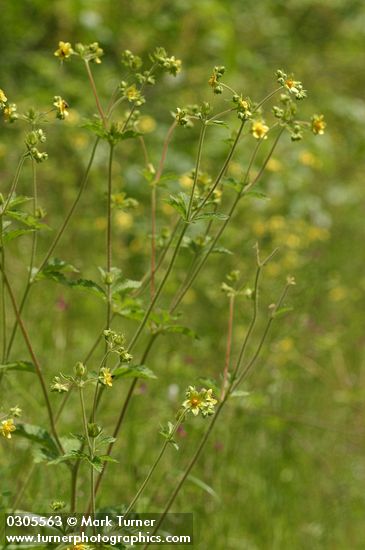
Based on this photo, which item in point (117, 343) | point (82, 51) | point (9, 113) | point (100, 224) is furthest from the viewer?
point (100, 224)

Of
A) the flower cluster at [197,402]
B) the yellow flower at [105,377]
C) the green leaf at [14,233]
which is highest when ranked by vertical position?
the green leaf at [14,233]

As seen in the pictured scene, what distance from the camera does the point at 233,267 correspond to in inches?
128

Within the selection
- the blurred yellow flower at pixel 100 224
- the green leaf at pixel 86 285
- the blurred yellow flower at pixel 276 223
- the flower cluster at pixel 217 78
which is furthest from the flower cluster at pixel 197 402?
the blurred yellow flower at pixel 100 224

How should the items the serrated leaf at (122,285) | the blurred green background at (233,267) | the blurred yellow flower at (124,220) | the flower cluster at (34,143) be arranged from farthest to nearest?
the blurred yellow flower at (124,220) < the blurred green background at (233,267) < the serrated leaf at (122,285) < the flower cluster at (34,143)

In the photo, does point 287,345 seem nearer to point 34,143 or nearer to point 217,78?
point 217,78

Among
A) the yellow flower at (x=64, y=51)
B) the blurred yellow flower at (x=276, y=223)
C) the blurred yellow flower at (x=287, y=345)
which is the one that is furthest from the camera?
the blurred yellow flower at (x=276, y=223)

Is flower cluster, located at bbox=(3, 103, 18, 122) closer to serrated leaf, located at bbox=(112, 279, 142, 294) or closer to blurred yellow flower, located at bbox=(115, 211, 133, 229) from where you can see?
serrated leaf, located at bbox=(112, 279, 142, 294)

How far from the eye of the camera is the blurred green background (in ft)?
8.25

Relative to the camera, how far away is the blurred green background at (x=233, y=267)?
8.25ft

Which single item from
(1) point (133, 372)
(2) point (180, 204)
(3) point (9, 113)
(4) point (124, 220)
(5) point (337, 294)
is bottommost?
(1) point (133, 372)

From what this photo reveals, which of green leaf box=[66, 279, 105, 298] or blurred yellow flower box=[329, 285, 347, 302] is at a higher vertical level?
blurred yellow flower box=[329, 285, 347, 302]

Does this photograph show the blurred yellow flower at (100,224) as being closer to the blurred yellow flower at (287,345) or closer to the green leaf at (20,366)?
the blurred yellow flower at (287,345)

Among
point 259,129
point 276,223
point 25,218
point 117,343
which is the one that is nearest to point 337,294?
point 276,223

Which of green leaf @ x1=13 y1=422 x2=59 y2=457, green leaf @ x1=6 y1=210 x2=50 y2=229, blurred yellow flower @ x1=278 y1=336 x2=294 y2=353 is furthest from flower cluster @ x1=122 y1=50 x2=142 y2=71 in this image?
blurred yellow flower @ x1=278 y1=336 x2=294 y2=353
